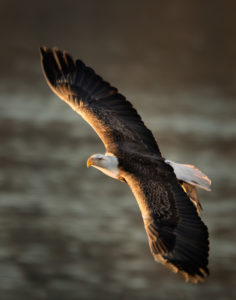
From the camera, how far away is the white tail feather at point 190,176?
9719 millimetres

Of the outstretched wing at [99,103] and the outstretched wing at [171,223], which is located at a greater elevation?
the outstretched wing at [99,103]

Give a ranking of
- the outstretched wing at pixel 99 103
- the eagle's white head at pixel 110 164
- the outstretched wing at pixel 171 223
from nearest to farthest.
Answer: the outstretched wing at pixel 171 223
the eagle's white head at pixel 110 164
the outstretched wing at pixel 99 103

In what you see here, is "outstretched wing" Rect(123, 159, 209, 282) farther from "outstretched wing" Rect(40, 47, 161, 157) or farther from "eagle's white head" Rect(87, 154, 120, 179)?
"outstretched wing" Rect(40, 47, 161, 157)

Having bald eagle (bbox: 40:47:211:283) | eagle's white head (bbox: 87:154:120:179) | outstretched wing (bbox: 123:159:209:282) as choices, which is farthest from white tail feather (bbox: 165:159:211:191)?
eagle's white head (bbox: 87:154:120:179)

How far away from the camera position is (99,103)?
10.4m

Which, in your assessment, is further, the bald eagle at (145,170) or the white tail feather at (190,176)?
the white tail feather at (190,176)

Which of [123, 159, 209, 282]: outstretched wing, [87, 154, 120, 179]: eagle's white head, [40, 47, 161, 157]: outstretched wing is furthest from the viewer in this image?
[40, 47, 161, 157]: outstretched wing

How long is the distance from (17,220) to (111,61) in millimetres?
6395

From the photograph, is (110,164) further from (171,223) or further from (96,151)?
(96,151)

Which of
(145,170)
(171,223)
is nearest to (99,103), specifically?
(145,170)

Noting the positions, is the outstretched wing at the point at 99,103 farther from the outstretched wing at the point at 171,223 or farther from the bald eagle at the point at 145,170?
the outstretched wing at the point at 171,223

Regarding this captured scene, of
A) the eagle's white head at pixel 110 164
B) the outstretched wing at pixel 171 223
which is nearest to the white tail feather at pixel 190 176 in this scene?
the outstretched wing at pixel 171 223

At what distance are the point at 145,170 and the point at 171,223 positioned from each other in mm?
656

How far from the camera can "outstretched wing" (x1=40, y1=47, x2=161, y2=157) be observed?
10070 mm
